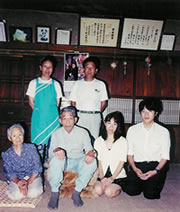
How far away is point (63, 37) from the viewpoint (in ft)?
12.6

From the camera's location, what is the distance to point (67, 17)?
386 cm

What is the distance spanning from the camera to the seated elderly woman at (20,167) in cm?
234

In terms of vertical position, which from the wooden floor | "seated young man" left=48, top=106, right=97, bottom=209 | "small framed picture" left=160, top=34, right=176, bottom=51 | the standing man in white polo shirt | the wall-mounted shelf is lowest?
the wooden floor

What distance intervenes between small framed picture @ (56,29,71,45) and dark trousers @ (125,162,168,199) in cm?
250

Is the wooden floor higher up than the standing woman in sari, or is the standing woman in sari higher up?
the standing woman in sari

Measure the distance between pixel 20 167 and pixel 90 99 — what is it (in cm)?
136

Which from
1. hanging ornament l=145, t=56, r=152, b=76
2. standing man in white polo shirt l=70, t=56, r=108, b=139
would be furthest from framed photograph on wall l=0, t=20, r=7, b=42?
hanging ornament l=145, t=56, r=152, b=76

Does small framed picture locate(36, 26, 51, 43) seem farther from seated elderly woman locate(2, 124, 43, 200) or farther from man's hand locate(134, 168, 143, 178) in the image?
man's hand locate(134, 168, 143, 178)

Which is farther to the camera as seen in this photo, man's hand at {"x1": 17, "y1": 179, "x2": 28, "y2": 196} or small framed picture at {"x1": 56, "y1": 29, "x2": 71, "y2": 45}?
small framed picture at {"x1": 56, "y1": 29, "x2": 71, "y2": 45}

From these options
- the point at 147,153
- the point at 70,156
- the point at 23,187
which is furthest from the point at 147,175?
the point at 23,187

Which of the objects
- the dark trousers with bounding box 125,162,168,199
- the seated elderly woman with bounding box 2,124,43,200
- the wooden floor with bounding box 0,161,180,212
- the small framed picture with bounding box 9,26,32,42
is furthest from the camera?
the small framed picture with bounding box 9,26,32,42

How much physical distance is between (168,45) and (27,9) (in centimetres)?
268

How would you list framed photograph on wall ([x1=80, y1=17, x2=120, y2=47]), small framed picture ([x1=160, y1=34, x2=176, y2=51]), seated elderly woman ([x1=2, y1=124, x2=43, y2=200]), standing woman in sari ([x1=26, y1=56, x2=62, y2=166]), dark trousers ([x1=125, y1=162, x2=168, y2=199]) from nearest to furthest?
seated elderly woman ([x1=2, y1=124, x2=43, y2=200])
dark trousers ([x1=125, y1=162, x2=168, y2=199])
standing woman in sari ([x1=26, y1=56, x2=62, y2=166])
framed photograph on wall ([x1=80, y1=17, x2=120, y2=47])
small framed picture ([x1=160, y1=34, x2=176, y2=51])

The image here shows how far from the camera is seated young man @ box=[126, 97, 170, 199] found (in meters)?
2.54
